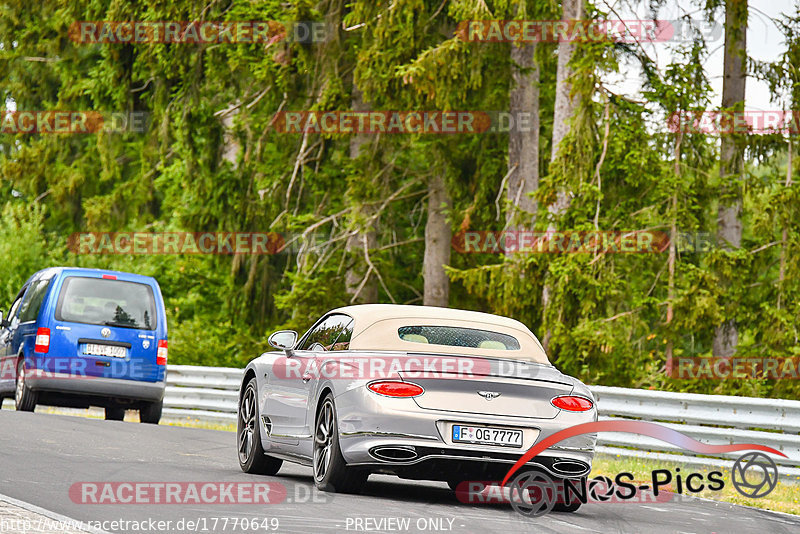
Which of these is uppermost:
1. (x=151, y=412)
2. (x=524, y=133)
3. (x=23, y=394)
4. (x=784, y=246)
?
(x=524, y=133)

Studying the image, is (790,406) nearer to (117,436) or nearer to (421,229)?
(117,436)

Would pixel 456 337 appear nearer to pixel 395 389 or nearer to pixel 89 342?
pixel 395 389

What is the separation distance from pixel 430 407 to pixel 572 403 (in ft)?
3.38

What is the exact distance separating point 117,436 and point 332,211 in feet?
53.1

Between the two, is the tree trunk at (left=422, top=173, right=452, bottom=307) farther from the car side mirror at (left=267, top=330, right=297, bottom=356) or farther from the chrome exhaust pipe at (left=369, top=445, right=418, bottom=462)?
the chrome exhaust pipe at (left=369, top=445, right=418, bottom=462)

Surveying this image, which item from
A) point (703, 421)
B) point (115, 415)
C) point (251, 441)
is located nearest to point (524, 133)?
point (115, 415)

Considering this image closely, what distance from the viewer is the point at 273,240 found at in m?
31.8

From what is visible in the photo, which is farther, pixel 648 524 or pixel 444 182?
pixel 444 182

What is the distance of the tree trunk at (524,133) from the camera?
1028 inches

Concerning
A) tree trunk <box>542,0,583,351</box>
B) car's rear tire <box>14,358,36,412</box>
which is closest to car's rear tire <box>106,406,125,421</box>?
car's rear tire <box>14,358,36,412</box>

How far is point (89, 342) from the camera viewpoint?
1762cm

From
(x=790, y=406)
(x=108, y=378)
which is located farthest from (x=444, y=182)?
(x=790, y=406)

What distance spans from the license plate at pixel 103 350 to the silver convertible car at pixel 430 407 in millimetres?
7740

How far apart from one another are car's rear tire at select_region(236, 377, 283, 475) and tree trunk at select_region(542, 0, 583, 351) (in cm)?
1195
